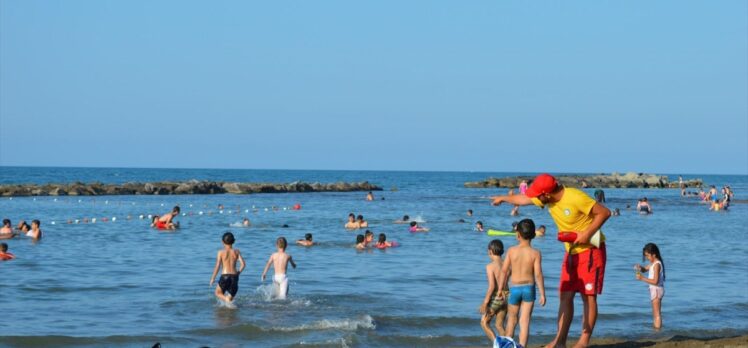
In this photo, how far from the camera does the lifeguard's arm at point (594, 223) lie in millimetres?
9191

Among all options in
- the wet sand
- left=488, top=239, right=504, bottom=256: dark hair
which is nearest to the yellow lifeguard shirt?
left=488, top=239, right=504, bottom=256: dark hair

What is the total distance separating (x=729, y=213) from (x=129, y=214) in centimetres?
2957

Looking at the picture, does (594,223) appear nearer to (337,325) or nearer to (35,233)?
(337,325)

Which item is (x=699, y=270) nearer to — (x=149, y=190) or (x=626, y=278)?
(x=626, y=278)

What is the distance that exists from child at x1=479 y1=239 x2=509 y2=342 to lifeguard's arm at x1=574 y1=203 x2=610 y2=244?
1835 mm

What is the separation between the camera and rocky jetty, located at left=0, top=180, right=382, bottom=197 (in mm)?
59719

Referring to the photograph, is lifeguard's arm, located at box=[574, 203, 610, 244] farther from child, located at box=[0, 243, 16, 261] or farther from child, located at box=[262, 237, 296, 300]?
child, located at box=[0, 243, 16, 261]

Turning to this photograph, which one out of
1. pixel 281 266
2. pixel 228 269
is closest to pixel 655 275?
pixel 281 266

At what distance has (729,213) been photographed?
47969mm

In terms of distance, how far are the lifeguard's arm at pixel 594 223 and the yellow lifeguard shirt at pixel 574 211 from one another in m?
0.06

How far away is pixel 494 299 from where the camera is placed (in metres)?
11.2

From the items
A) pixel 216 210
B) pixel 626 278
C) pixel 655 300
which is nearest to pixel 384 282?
pixel 626 278

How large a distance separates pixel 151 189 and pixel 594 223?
5803cm

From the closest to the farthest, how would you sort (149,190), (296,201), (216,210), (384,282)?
1. (384,282)
2. (216,210)
3. (296,201)
4. (149,190)
